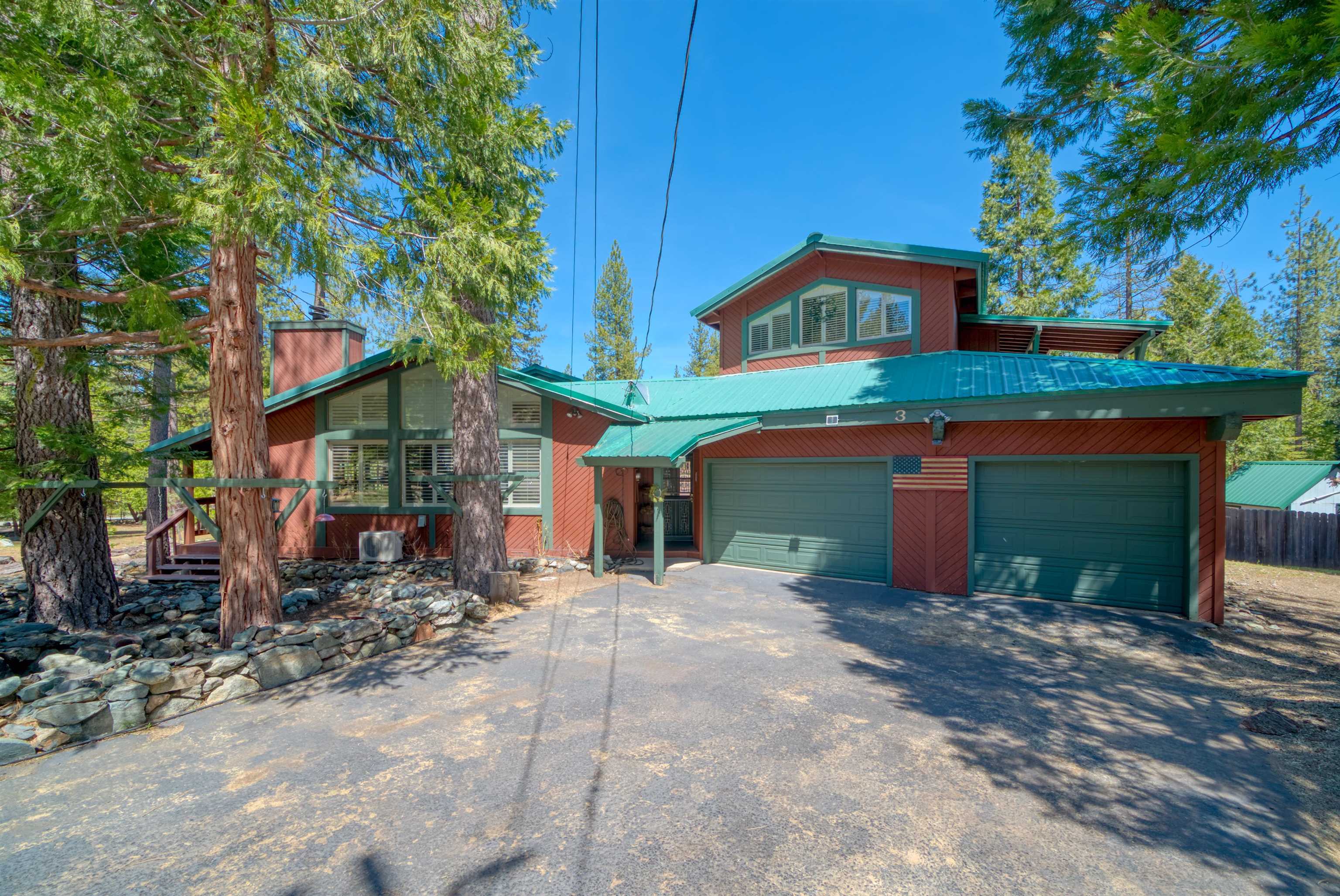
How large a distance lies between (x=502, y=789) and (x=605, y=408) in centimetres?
819

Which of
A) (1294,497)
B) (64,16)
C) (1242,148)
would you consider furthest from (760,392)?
(1294,497)

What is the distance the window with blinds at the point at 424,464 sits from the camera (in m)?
12.1

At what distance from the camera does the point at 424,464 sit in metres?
12.1

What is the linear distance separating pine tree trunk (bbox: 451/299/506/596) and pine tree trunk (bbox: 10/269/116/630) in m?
4.36

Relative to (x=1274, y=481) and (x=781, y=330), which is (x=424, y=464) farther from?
(x=1274, y=481)

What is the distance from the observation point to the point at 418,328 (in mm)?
6043

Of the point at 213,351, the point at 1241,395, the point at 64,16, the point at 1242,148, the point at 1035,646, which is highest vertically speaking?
the point at 64,16

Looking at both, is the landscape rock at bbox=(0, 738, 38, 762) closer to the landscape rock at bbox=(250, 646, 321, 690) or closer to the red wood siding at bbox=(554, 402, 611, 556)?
the landscape rock at bbox=(250, 646, 321, 690)

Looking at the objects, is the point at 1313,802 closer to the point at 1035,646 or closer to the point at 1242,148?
the point at 1035,646

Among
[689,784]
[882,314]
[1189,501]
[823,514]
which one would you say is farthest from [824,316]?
[689,784]

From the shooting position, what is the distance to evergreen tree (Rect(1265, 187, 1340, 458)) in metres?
22.5

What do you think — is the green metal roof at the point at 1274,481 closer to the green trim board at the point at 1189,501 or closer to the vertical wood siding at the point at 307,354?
the green trim board at the point at 1189,501

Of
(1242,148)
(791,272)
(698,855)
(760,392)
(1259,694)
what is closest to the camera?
(698,855)

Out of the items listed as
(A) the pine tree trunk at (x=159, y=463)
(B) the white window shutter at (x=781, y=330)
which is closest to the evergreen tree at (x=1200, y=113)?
(B) the white window shutter at (x=781, y=330)
